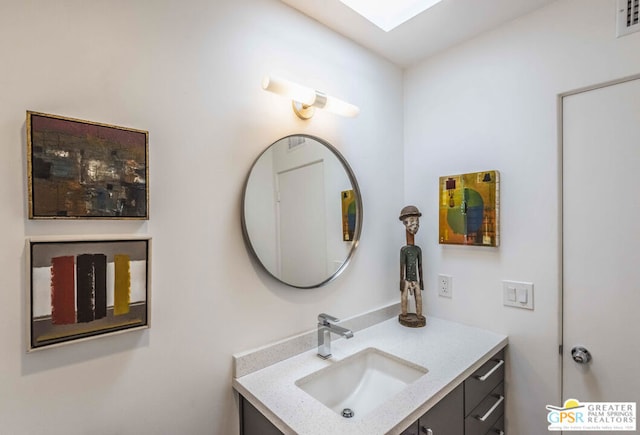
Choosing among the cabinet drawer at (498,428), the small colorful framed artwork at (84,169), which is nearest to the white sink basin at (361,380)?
the cabinet drawer at (498,428)

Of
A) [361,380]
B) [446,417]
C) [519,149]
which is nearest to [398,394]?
[446,417]

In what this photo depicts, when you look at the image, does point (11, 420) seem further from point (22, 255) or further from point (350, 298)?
point (350, 298)

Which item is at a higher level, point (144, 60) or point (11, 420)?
point (144, 60)

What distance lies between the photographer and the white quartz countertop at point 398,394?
0.93 meters

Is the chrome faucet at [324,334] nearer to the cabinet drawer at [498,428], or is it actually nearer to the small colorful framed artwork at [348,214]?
the small colorful framed artwork at [348,214]

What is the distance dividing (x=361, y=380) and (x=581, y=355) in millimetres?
941

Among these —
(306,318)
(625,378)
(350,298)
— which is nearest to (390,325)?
(350,298)

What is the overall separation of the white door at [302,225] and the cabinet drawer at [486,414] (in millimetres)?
837

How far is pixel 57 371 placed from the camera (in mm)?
850

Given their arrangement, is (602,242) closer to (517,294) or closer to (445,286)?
(517,294)

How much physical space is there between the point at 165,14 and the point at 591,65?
167 cm

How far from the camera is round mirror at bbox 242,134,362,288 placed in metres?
1.25

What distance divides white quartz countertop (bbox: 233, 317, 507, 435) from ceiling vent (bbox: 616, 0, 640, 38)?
1.38m

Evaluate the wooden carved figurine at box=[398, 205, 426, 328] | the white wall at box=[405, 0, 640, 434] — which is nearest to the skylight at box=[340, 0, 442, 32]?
the white wall at box=[405, 0, 640, 434]
